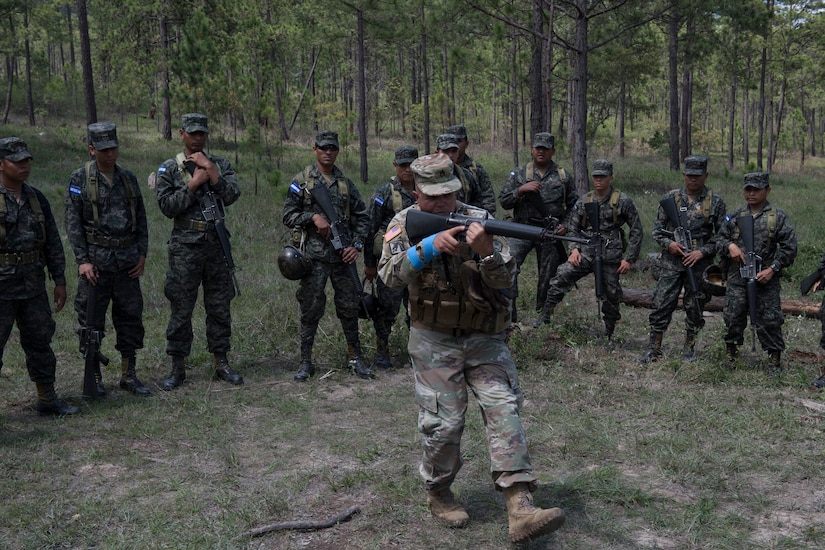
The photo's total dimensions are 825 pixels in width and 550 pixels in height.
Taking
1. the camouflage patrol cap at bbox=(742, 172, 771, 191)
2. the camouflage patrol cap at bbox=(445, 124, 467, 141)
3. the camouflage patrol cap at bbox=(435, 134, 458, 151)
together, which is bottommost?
the camouflage patrol cap at bbox=(742, 172, 771, 191)

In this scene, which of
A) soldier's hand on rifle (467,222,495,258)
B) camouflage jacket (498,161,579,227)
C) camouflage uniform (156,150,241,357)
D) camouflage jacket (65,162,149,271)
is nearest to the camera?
soldier's hand on rifle (467,222,495,258)

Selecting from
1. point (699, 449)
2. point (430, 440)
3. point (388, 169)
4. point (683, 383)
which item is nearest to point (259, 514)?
point (430, 440)

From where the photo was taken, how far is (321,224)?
643 cm

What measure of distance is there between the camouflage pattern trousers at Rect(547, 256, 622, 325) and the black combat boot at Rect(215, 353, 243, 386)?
3521 millimetres

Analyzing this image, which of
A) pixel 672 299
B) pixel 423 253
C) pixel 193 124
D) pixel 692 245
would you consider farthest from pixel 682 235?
pixel 193 124

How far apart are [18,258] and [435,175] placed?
11.6 ft

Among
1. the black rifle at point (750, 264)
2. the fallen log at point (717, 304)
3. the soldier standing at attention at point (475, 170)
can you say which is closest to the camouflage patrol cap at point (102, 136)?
the soldier standing at attention at point (475, 170)

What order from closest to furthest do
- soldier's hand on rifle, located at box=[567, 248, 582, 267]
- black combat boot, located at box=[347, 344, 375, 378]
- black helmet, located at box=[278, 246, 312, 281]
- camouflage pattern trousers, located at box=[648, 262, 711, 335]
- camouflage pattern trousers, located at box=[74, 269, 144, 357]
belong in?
camouflage pattern trousers, located at box=[74, 269, 144, 357], black helmet, located at box=[278, 246, 312, 281], black combat boot, located at box=[347, 344, 375, 378], camouflage pattern trousers, located at box=[648, 262, 711, 335], soldier's hand on rifle, located at box=[567, 248, 582, 267]

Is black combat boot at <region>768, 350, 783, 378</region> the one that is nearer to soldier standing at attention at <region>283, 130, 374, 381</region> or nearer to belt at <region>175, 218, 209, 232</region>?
soldier standing at attention at <region>283, 130, 374, 381</region>

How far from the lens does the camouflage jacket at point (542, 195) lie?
7949mm

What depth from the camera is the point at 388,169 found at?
25.8 metres

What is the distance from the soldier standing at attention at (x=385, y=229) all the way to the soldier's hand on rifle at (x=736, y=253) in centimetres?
292

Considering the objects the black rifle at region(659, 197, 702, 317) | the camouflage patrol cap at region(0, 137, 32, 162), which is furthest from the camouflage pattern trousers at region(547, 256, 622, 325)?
the camouflage patrol cap at region(0, 137, 32, 162)

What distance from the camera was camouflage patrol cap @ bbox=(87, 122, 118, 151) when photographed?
5.83m
